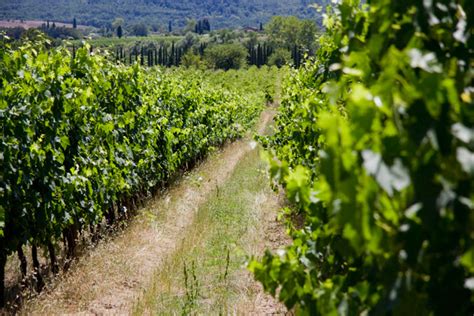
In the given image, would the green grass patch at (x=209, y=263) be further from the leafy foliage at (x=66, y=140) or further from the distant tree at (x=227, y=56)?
the distant tree at (x=227, y=56)

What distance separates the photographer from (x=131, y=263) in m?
6.82

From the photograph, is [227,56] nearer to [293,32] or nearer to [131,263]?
[293,32]

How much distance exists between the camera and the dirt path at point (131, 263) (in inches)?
220

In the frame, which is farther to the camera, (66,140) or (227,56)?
(227,56)

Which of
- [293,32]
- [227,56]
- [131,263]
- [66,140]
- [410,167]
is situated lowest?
[227,56]

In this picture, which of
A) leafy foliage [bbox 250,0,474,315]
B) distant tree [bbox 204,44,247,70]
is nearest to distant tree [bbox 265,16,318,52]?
distant tree [bbox 204,44,247,70]

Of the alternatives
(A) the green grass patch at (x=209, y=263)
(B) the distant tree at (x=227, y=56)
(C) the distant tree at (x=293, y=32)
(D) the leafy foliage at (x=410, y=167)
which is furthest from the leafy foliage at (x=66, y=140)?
(C) the distant tree at (x=293, y=32)

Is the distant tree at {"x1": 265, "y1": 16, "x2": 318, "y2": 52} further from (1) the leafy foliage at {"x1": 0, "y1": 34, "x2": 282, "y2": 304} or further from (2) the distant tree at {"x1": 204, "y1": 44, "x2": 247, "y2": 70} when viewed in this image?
(1) the leafy foliage at {"x1": 0, "y1": 34, "x2": 282, "y2": 304}

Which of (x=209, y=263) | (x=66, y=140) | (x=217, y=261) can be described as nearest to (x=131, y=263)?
(x=209, y=263)

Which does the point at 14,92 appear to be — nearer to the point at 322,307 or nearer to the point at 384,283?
the point at 322,307

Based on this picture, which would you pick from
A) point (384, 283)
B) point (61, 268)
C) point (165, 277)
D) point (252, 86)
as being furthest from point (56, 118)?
point (252, 86)

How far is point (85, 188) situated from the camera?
21.7 feet

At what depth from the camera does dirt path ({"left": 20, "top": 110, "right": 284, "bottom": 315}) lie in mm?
5594

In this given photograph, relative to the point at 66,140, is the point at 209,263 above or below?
below
